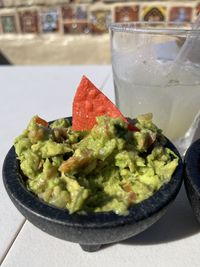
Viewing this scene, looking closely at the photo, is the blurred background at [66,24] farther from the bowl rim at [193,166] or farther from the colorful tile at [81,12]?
the bowl rim at [193,166]

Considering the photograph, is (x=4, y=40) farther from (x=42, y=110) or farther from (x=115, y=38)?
(x=115, y=38)

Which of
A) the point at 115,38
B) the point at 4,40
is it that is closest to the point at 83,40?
the point at 4,40

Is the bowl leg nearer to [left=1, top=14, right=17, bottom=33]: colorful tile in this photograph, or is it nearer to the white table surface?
the white table surface

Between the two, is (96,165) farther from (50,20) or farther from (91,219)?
(50,20)

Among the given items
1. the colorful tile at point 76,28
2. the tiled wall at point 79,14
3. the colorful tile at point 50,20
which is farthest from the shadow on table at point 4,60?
the colorful tile at point 76,28

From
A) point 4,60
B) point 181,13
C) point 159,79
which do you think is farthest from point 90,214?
point 4,60

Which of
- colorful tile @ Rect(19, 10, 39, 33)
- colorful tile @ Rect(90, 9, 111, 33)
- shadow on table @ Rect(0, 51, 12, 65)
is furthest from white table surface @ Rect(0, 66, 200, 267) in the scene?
shadow on table @ Rect(0, 51, 12, 65)
